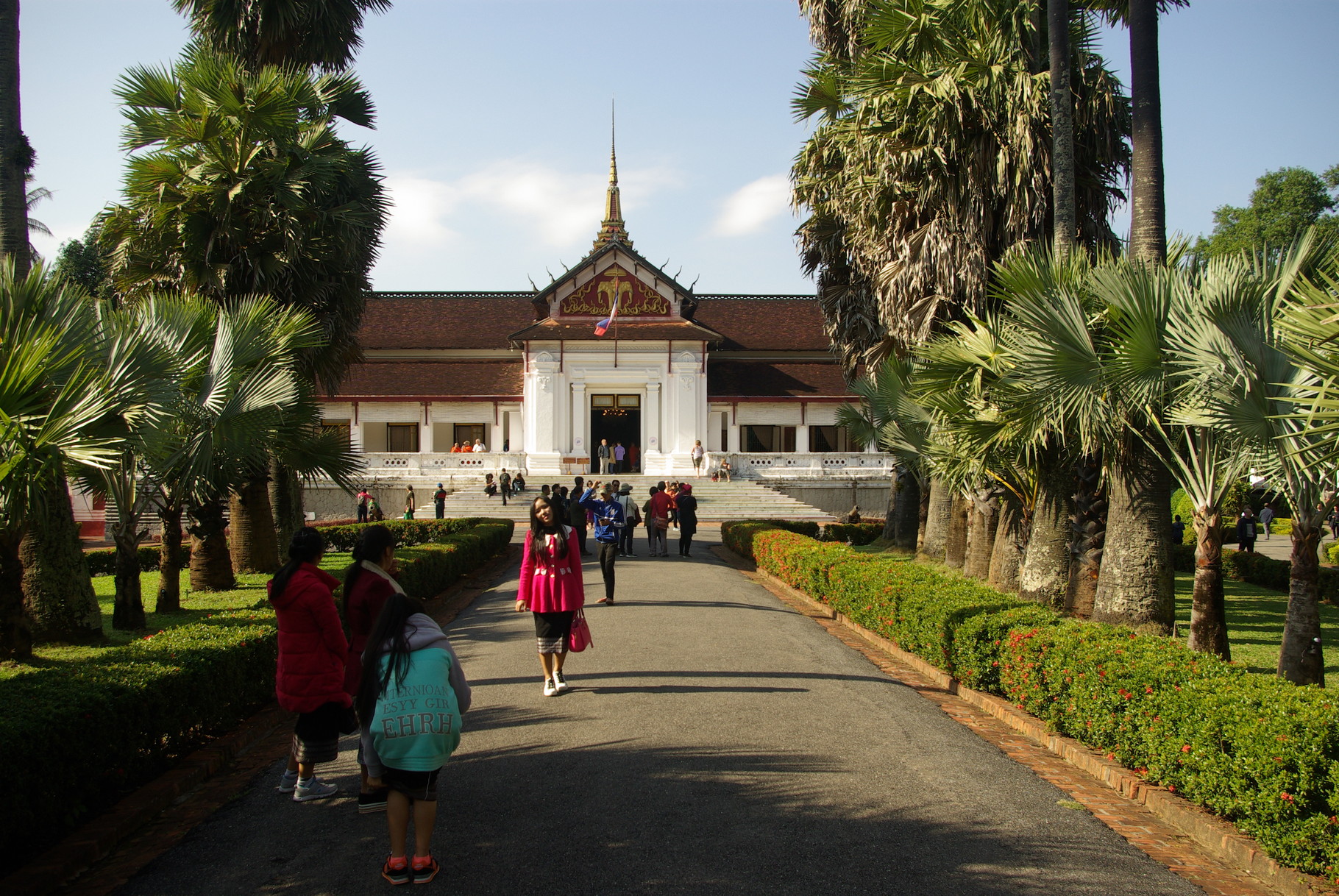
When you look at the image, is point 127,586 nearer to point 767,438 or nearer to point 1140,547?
point 1140,547

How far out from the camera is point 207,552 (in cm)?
1227

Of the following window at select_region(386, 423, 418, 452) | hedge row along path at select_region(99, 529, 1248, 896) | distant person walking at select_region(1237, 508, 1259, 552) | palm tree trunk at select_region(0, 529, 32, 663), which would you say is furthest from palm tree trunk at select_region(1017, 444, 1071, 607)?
window at select_region(386, 423, 418, 452)

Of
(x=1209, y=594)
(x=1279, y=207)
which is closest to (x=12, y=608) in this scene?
(x=1209, y=594)

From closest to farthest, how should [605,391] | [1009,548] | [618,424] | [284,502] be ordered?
[1009,548], [284,502], [605,391], [618,424]

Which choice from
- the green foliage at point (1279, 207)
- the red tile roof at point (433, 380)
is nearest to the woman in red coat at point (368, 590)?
the red tile roof at point (433, 380)

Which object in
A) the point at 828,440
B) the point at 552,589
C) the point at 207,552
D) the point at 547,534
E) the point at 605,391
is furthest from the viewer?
the point at 828,440

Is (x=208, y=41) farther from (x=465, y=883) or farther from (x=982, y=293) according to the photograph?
(x=465, y=883)

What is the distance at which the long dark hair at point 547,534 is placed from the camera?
A: 779 centimetres

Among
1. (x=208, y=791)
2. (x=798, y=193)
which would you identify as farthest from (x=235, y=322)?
(x=798, y=193)

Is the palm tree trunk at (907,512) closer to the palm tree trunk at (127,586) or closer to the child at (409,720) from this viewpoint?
the palm tree trunk at (127,586)

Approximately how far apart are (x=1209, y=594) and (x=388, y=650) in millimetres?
6875

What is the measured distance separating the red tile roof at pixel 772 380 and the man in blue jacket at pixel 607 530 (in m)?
24.8

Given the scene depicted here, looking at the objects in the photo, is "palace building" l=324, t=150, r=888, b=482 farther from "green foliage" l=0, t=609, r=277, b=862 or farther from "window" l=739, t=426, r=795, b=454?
"green foliage" l=0, t=609, r=277, b=862

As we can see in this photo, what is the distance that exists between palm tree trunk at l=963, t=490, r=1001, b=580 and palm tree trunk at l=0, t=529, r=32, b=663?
11.1 metres
